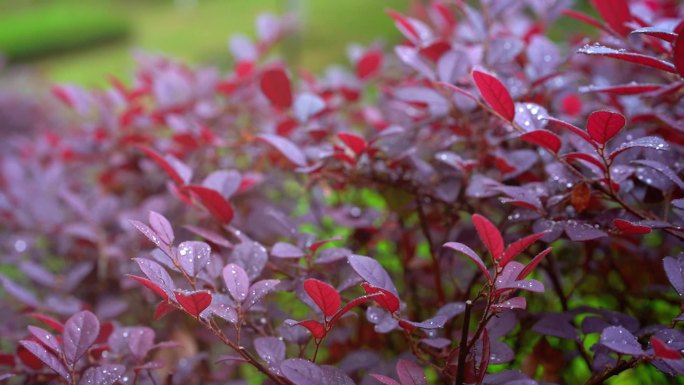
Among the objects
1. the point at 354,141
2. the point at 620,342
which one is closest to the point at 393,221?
the point at 354,141

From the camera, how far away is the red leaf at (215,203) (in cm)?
76

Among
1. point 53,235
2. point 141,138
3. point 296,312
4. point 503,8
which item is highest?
point 503,8

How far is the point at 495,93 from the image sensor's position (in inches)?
27.0

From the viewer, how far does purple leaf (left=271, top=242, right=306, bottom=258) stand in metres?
0.73

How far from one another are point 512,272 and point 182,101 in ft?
3.07

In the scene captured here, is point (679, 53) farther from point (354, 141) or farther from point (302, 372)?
point (302, 372)

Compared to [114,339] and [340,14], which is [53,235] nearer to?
[114,339]

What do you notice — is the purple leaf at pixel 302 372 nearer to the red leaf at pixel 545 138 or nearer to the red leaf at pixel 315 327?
the red leaf at pixel 315 327

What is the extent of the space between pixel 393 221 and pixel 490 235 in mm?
464

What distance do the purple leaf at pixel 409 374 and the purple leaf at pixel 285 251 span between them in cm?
18

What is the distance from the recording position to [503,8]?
0.99 metres

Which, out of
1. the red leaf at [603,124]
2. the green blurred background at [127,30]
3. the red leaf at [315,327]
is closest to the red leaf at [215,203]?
the red leaf at [315,327]

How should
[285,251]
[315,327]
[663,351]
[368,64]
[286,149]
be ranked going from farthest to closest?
[368,64] < [286,149] < [285,251] < [315,327] < [663,351]

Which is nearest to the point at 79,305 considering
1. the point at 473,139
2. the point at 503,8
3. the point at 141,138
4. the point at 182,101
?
the point at 141,138
